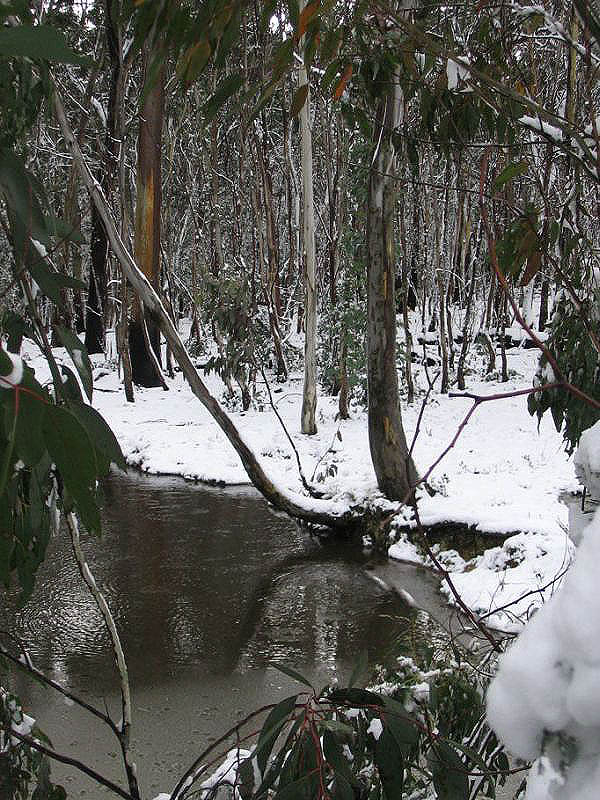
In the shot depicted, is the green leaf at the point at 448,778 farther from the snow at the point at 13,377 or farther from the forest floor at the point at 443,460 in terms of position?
the forest floor at the point at 443,460

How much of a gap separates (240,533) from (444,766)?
18.2ft

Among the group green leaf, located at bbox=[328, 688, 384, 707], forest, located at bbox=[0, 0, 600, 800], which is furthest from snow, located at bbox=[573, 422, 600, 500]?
green leaf, located at bbox=[328, 688, 384, 707]

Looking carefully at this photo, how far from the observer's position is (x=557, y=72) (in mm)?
10312

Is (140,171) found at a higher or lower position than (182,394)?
higher

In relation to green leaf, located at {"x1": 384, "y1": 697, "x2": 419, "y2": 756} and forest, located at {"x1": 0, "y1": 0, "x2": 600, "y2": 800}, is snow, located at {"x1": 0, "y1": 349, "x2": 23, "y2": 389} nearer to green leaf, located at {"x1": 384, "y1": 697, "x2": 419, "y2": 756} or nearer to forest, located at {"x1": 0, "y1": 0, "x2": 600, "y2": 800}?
forest, located at {"x1": 0, "y1": 0, "x2": 600, "y2": 800}

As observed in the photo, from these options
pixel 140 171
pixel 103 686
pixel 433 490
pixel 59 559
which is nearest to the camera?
pixel 103 686

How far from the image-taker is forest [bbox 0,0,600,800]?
3.34 ft

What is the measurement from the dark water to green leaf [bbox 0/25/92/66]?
2446 millimetres

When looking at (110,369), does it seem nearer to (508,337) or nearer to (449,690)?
(508,337)

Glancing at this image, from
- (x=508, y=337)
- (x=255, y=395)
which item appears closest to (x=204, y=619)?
(x=255, y=395)

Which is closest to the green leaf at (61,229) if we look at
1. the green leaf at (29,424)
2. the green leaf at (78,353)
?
the green leaf at (78,353)

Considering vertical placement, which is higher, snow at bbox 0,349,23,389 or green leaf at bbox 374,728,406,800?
snow at bbox 0,349,23,389

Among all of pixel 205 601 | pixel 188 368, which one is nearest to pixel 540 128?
pixel 188 368

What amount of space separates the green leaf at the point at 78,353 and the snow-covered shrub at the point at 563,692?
1.06 m
